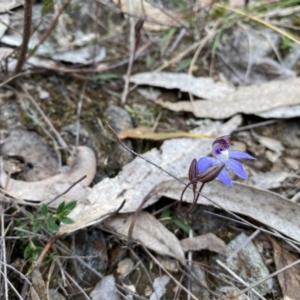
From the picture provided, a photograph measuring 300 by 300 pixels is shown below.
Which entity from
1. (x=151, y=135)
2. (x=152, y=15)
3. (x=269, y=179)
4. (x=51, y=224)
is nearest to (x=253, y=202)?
(x=269, y=179)

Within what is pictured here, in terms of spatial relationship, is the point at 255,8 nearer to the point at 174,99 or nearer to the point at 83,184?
the point at 174,99

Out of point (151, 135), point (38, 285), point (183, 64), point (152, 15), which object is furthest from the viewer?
point (152, 15)

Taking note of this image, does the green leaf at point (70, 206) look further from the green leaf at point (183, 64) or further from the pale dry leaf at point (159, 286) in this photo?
the green leaf at point (183, 64)

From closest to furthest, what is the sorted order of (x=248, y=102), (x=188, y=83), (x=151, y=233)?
(x=151, y=233) → (x=248, y=102) → (x=188, y=83)

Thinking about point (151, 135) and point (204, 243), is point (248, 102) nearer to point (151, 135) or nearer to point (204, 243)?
point (151, 135)

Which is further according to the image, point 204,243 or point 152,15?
point 152,15

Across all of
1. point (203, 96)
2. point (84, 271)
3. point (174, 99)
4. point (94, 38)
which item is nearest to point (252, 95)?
point (203, 96)

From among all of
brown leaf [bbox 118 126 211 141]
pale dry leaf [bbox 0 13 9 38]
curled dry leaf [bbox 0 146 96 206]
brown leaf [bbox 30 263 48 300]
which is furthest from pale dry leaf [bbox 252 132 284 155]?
pale dry leaf [bbox 0 13 9 38]

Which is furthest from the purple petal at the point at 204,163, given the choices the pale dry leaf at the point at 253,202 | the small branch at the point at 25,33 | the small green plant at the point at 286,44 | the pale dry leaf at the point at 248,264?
the small green plant at the point at 286,44
